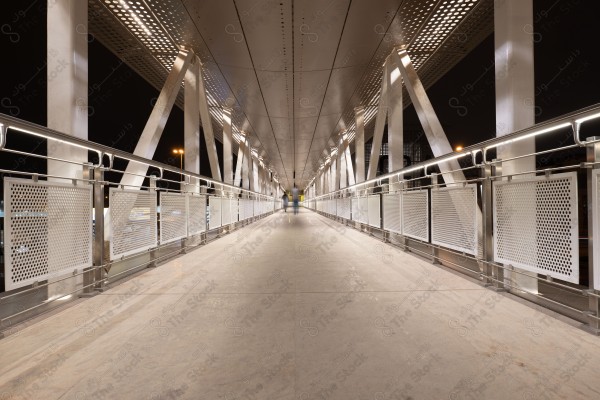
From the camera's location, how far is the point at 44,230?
2.37 meters

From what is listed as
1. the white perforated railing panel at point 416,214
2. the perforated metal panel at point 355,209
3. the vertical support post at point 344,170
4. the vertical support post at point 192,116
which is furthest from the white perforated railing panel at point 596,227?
the vertical support post at point 344,170

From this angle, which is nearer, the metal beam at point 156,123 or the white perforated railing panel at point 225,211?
the metal beam at point 156,123

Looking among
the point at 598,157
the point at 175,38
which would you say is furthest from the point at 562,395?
the point at 175,38

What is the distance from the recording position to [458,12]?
5.63 metres

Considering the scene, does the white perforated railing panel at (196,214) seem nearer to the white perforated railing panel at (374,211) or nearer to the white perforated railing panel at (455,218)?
the white perforated railing panel at (374,211)

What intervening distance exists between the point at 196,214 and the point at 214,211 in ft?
4.32

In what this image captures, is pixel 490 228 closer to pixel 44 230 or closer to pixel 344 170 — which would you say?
pixel 44 230

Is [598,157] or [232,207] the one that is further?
[232,207]

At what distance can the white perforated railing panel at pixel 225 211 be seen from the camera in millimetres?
7707

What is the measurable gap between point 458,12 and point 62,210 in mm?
6675

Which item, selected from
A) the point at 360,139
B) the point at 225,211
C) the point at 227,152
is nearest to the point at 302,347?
the point at 225,211

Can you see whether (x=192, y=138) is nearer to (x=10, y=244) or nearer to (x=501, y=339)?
(x=10, y=244)

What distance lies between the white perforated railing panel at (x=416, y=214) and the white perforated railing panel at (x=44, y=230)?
4004 millimetres

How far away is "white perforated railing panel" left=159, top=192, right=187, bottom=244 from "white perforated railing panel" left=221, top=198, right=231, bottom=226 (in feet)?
8.40
